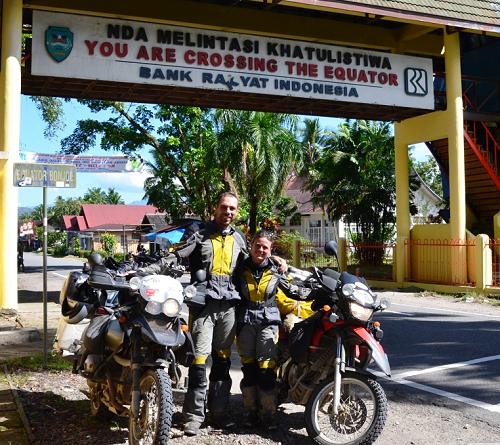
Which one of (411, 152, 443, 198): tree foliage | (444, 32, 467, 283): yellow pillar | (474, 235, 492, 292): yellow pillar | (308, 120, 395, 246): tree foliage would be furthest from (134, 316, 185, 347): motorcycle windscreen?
(411, 152, 443, 198): tree foliage

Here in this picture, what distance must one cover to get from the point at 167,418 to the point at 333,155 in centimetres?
2248

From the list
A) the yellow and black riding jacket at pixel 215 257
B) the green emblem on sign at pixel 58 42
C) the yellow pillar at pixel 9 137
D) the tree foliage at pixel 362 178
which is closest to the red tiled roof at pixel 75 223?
the tree foliage at pixel 362 178

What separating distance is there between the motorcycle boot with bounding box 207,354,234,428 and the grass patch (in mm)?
2736

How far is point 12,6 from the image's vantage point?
38.2 ft

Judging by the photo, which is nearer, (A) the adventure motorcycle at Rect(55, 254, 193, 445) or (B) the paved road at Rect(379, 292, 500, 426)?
(A) the adventure motorcycle at Rect(55, 254, 193, 445)

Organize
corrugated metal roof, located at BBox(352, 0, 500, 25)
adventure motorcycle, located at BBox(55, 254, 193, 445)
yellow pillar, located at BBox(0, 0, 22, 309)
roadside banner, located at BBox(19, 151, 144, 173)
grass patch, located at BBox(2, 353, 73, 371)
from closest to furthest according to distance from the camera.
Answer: adventure motorcycle, located at BBox(55, 254, 193, 445), grass patch, located at BBox(2, 353, 73, 371), yellow pillar, located at BBox(0, 0, 22, 309), corrugated metal roof, located at BBox(352, 0, 500, 25), roadside banner, located at BBox(19, 151, 144, 173)

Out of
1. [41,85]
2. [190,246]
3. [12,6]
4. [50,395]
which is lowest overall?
[50,395]

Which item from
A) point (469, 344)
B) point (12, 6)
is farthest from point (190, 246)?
point (12, 6)

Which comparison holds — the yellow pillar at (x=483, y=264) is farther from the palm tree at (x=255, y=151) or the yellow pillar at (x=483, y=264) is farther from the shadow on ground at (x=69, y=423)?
the palm tree at (x=255, y=151)

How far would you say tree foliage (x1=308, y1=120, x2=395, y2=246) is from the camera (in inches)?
952

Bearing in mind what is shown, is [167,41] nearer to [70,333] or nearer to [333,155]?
[70,333]

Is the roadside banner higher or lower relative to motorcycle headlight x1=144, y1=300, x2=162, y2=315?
higher

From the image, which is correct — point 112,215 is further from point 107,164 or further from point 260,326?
point 260,326

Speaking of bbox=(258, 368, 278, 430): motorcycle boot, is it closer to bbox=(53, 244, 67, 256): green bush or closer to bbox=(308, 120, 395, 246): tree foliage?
bbox=(308, 120, 395, 246): tree foliage
